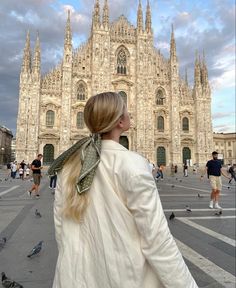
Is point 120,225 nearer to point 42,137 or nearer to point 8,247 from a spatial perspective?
point 8,247

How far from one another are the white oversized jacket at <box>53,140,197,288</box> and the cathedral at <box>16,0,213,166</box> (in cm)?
3096

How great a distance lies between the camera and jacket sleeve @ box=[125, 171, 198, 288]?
1.25m

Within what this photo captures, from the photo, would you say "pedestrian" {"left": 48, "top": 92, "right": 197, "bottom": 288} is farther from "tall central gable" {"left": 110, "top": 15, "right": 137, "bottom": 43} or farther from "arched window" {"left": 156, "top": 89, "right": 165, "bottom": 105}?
Answer: "tall central gable" {"left": 110, "top": 15, "right": 137, "bottom": 43}

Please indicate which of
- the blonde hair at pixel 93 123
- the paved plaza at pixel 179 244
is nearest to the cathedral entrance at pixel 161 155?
the paved plaza at pixel 179 244


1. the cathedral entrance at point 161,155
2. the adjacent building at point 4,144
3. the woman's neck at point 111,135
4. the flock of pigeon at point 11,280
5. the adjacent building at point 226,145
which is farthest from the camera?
the adjacent building at point 226,145

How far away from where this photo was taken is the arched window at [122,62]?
35.9 m

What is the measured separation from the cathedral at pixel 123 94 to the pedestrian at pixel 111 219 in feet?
101

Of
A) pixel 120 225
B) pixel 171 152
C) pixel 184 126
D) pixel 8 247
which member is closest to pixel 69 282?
pixel 120 225

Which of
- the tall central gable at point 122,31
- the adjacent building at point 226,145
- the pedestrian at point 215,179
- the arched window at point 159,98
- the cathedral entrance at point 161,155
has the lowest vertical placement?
the pedestrian at point 215,179

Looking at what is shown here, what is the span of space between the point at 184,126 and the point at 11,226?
3432cm

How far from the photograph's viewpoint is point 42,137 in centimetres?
3198

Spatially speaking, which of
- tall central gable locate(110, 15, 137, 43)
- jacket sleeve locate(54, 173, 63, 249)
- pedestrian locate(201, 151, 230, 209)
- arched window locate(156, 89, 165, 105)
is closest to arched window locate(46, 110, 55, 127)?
tall central gable locate(110, 15, 137, 43)

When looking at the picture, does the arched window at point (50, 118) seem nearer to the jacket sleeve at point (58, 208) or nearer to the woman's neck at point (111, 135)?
the jacket sleeve at point (58, 208)

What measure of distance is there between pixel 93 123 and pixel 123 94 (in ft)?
114
